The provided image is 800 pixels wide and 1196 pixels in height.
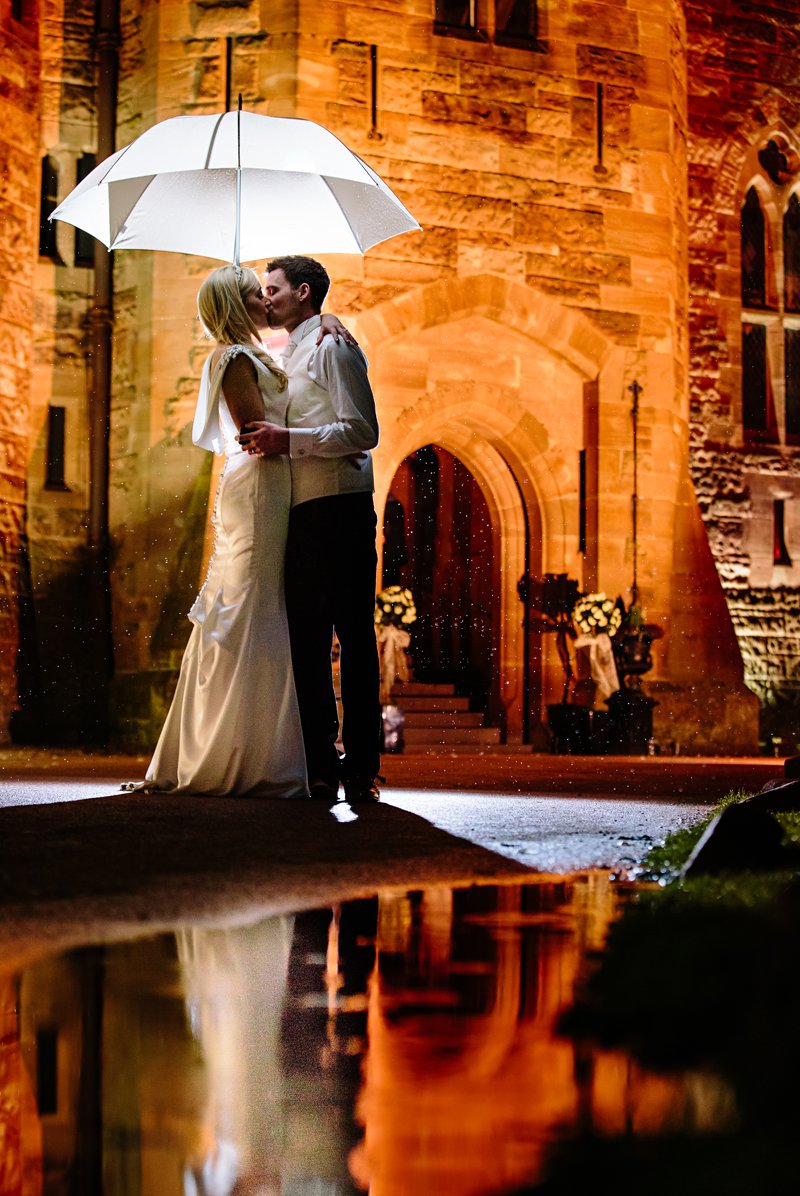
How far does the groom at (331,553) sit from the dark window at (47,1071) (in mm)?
3665

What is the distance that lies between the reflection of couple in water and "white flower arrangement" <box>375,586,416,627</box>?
7234 mm

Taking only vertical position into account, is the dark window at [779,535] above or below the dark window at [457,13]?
below

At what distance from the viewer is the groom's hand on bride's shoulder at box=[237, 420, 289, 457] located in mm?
5188

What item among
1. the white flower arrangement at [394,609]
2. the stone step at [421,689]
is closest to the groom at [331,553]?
the white flower arrangement at [394,609]

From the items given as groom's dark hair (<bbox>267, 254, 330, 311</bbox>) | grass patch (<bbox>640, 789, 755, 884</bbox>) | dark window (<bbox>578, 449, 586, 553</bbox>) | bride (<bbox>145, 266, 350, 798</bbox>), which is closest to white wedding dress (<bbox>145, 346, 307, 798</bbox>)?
bride (<bbox>145, 266, 350, 798</bbox>)

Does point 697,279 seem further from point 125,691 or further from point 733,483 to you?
point 125,691

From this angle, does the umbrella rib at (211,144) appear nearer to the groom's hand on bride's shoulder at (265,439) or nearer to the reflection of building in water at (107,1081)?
the groom's hand on bride's shoulder at (265,439)

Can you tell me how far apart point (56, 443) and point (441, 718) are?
4.34 meters

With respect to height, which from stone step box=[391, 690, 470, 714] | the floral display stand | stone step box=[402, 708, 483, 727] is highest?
the floral display stand

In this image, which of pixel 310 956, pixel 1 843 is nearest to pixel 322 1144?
pixel 310 956

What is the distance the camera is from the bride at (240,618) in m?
5.16

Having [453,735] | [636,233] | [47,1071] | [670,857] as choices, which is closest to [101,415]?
[453,735]

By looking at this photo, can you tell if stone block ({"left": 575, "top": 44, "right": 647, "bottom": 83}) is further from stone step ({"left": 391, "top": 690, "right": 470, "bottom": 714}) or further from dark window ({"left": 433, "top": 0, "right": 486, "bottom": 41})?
stone step ({"left": 391, "top": 690, "right": 470, "bottom": 714})

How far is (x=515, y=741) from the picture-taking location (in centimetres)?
1346
